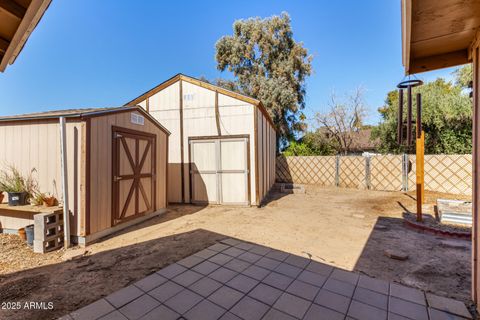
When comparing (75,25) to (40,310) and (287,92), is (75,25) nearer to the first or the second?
(40,310)

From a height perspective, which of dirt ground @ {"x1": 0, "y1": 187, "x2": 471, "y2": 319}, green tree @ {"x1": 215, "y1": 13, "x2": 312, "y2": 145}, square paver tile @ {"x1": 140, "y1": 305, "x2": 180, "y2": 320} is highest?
green tree @ {"x1": 215, "y1": 13, "x2": 312, "y2": 145}

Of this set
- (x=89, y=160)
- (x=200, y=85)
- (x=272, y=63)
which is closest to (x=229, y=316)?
(x=89, y=160)

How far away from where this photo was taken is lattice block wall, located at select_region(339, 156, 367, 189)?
→ 32.7ft

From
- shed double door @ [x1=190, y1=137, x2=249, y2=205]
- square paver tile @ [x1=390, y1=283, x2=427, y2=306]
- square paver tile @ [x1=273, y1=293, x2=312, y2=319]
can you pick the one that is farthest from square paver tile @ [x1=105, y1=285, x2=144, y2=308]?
shed double door @ [x1=190, y1=137, x2=249, y2=205]

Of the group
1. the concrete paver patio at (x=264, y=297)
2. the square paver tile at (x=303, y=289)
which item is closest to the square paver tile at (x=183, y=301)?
the concrete paver patio at (x=264, y=297)

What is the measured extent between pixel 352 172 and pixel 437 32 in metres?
9.48

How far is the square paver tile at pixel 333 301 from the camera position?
6.47 feet

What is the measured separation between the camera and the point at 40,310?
1959 millimetres

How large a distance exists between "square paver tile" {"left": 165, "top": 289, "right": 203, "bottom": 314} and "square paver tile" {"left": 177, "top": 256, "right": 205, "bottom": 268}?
1.84 feet

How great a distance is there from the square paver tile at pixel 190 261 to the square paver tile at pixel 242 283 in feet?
2.10

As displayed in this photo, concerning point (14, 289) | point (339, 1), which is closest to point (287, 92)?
point (339, 1)

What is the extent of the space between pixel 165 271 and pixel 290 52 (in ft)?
52.2

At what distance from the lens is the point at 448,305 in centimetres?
203

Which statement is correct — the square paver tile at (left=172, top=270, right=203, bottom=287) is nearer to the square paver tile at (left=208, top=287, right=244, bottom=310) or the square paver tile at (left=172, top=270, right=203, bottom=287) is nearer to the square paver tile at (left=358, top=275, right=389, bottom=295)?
the square paver tile at (left=208, top=287, right=244, bottom=310)
